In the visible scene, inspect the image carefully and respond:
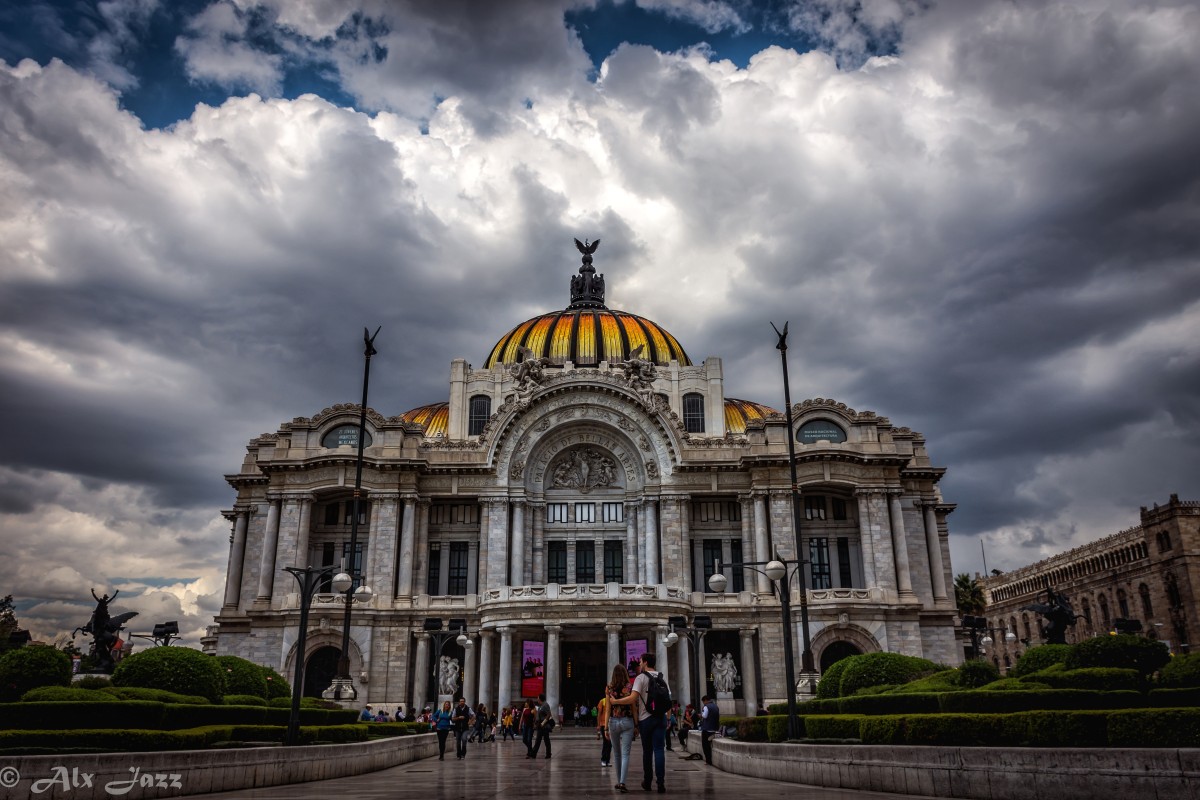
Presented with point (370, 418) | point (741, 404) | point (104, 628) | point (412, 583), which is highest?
point (741, 404)

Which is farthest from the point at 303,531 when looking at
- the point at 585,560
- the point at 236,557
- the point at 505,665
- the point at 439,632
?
the point at 585,560

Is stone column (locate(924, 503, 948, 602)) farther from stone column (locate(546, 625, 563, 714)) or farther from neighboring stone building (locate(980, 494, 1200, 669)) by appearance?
stone column (locate(546, 625, 563, 714))

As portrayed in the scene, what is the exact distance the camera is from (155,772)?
16375mm

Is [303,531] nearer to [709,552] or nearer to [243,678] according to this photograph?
[243,678]

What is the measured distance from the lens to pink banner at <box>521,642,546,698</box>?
48.4m

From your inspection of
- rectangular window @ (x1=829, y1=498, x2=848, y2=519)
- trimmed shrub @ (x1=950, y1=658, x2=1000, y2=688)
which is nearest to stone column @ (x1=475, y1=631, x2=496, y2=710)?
rectangular window @ (x1=829, y1=498, x2=848, y2=519)

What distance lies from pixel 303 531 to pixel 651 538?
70.6 ft

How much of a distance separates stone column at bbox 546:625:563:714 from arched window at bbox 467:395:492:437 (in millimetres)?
22217

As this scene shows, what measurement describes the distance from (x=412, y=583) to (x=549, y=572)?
8.79 metres

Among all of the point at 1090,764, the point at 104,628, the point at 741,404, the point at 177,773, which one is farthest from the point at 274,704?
the point at 741,404

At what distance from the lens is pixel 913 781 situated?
52.5ft

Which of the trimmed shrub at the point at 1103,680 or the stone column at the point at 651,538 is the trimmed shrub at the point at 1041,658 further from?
the stone column at the point at 651,538

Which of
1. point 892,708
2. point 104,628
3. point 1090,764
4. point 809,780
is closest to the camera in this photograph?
point 1090,764

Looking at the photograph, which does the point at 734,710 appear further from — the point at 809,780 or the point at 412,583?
the point at 809,780
